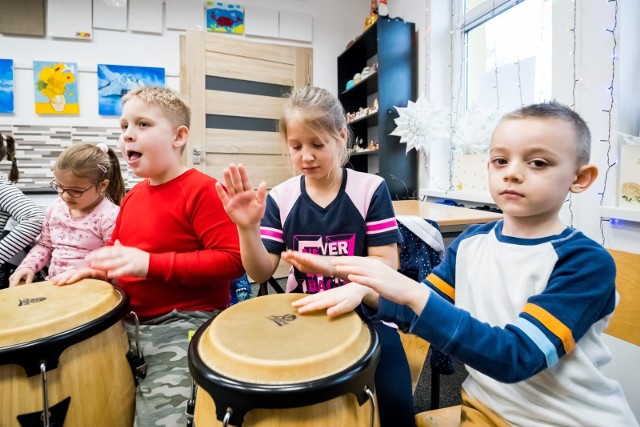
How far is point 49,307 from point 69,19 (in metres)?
3.65

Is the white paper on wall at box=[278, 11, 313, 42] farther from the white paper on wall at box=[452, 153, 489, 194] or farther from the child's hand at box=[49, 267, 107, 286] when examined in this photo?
the child's hand at box=[49, 267, 107, 286]

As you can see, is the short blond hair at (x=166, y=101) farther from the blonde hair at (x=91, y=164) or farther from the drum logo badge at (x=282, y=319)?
the drum logo badge at (x=282, y=319)

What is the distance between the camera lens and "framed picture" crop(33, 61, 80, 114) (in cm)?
329

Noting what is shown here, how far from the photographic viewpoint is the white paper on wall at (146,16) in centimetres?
345

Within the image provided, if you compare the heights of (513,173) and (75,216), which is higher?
(513,173)

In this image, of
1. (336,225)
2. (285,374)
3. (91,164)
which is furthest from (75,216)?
(285,374)

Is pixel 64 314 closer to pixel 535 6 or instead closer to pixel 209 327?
pixel 209 327

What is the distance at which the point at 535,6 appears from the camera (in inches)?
87.5

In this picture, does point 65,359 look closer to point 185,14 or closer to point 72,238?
point 72,238

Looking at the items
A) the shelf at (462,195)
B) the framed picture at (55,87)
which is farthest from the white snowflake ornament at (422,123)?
the framed picture at (55,87)

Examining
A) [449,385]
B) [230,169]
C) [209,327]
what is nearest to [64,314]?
[209,327]

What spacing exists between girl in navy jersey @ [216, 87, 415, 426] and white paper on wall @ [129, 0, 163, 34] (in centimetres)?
317

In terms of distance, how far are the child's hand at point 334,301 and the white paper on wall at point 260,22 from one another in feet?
12.2

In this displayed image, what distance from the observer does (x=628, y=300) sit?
0.90 meters
